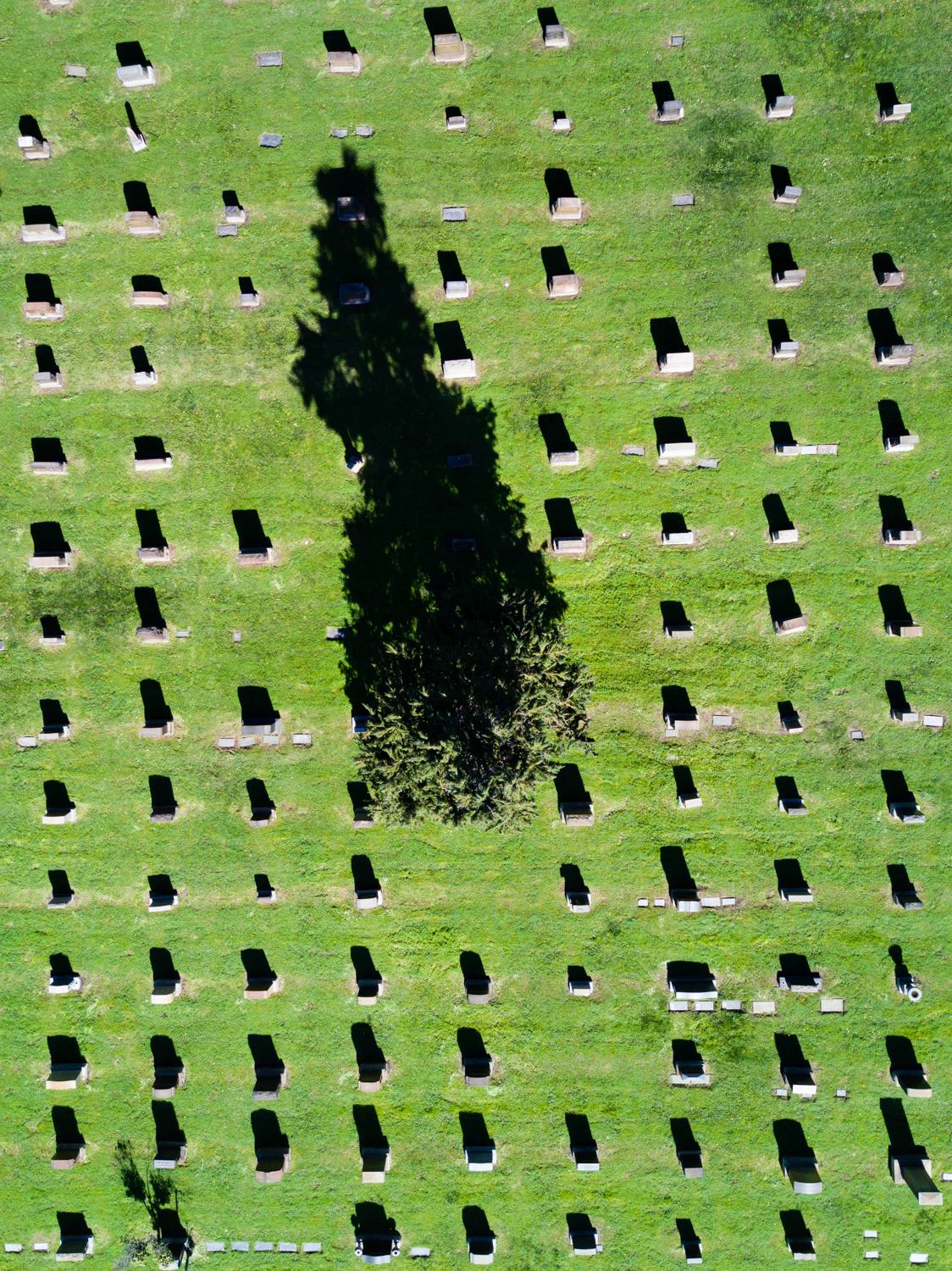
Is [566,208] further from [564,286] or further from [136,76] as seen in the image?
[136,76]

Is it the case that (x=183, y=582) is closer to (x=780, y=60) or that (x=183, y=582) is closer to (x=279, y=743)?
(x=279, y=743)

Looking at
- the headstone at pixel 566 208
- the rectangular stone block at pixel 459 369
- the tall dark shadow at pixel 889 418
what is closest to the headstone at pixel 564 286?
the headstone at pixel 566 208

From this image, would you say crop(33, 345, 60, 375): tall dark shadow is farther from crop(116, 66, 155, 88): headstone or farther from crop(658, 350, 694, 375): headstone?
crop(658, 350, 694, 375): headstone

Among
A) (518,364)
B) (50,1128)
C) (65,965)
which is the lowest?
(50,1128)

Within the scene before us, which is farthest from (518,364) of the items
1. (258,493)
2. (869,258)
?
(869,258)

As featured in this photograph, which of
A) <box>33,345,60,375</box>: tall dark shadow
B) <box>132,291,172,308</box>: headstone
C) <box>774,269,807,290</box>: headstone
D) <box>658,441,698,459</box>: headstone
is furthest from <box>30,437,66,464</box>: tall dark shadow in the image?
<box>774,269,807,290</box>: headstone
